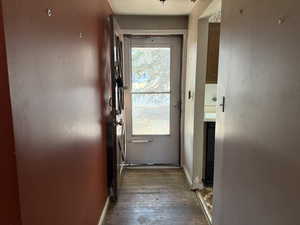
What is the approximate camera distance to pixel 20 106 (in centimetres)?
81

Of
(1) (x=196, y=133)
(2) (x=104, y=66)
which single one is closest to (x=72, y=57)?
(2) (x=104, y=66)

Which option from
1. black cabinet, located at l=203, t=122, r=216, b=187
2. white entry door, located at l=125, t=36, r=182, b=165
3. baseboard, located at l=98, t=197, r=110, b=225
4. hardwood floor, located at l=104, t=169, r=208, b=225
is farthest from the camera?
white entry door, located at l=125, t=36, r=182, b=165

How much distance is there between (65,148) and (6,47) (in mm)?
655

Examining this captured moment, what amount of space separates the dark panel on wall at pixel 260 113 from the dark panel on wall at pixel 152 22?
5.47 ft

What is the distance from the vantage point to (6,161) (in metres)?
0.78

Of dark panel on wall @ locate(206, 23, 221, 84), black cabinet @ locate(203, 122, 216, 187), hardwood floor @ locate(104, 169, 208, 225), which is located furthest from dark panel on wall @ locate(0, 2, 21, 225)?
dark panel on wall @ locate(206, 23, 221, 84)

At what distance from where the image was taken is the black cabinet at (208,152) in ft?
9.42

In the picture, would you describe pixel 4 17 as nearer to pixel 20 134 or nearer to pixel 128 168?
pixel 20 134

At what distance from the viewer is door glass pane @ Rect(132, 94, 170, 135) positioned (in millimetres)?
3559

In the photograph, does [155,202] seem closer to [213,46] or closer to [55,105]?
[55,105]

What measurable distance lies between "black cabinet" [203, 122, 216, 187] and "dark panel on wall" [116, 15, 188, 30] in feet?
4.75

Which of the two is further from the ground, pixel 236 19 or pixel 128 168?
pixel 236 19

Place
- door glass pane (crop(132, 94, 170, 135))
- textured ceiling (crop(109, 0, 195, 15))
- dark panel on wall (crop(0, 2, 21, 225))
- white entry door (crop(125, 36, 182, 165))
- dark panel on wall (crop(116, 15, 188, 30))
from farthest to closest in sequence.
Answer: door glass pane (crop(132, 94, 170, 135))
white entry door (crop(125, 36, 182, 165))
dark panel on wall (crop(116, 15, 188, 30))
textured ceiling (crop(109, 0, 195, 15))
dark panel on wall (crop(0, 2, 21, 225))

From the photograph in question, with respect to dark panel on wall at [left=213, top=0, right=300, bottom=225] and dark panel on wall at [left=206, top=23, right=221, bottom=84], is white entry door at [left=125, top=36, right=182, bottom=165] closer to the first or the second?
dark panel on wall at [left=206, top=23, right=221, bottom=84]
